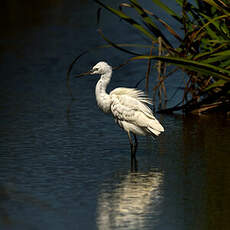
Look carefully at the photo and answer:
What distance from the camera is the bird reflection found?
21.8 feet

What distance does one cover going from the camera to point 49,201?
24.1 ft

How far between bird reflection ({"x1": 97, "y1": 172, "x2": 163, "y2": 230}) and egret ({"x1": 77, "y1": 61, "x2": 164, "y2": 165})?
0.83m

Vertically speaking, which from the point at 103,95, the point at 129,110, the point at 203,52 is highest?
the point at 203,52

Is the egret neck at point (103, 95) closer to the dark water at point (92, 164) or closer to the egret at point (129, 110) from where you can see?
the egret at point (129, 110)

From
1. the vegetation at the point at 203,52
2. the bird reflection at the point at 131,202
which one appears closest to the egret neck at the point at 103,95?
the vegetation at the point at 203,52

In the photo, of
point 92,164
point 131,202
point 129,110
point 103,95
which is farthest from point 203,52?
point 131,202

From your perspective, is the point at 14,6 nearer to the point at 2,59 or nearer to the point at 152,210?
the point at 2,59

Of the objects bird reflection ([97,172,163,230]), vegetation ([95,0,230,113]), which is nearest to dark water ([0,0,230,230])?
bird reflection ([97,172,163,230])

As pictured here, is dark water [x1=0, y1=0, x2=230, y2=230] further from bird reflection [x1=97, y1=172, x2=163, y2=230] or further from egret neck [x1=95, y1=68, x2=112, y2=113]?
egret neck [x1=95, y1=68, x2=112, y2=113]

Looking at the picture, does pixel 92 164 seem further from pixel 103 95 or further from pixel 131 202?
pixel 131 202

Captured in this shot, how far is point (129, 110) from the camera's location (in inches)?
363

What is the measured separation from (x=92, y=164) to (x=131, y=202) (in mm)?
1645

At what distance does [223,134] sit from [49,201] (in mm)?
3445

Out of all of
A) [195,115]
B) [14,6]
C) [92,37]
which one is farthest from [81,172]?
[14,6]
